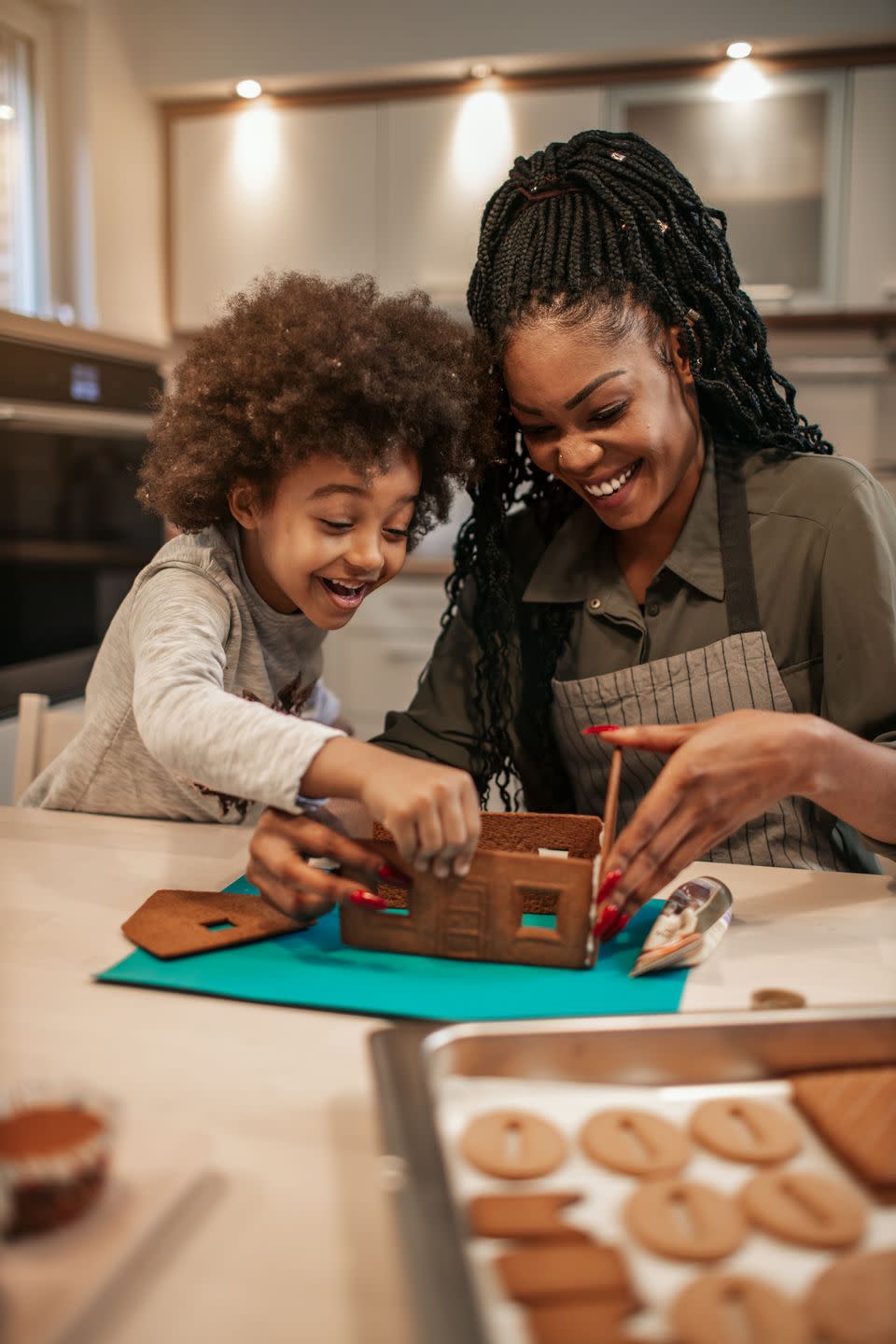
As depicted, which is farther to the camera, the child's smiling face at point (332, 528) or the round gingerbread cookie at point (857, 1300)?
the child's smiling face at point (332, 528)

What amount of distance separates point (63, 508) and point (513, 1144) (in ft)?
7.47

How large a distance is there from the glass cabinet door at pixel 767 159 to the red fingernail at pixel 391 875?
2.58 meters

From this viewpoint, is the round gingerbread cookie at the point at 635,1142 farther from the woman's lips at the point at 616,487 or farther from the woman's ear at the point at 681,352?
the woman's ear at the point at 681,352

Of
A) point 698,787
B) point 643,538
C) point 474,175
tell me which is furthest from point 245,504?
point 474,175

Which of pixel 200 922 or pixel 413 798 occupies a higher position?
pixel 413 798

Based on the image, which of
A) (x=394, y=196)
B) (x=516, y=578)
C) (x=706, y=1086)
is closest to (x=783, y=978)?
(x=706, y=1086)

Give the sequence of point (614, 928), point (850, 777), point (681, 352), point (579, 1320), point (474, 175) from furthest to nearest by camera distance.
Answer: point (474, 175)
point (681, 352)
point (850, 777)
point (614, 928)
point (579, 1320)

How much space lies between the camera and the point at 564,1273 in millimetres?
474

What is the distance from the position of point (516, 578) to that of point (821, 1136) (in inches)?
32.9

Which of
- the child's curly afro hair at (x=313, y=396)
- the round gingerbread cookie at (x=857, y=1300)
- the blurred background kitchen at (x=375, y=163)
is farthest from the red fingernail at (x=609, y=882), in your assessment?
the blurred background kitchen at (x=375, y=163)

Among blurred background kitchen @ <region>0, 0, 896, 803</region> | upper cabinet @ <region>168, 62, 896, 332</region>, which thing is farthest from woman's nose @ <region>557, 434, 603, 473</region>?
upper cabinet @ <region>168, 62, 896, 332</region>

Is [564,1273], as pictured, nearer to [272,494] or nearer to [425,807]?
[425,807]

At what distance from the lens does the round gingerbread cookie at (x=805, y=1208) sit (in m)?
0.52

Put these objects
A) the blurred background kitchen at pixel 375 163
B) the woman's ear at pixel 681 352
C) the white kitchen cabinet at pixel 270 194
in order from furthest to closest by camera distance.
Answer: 1. the white kitchen cabinet at pixel 270 194
2. the blurred background kitchen at pixel 375 163
3. the woman's ear at pixel 681 352
